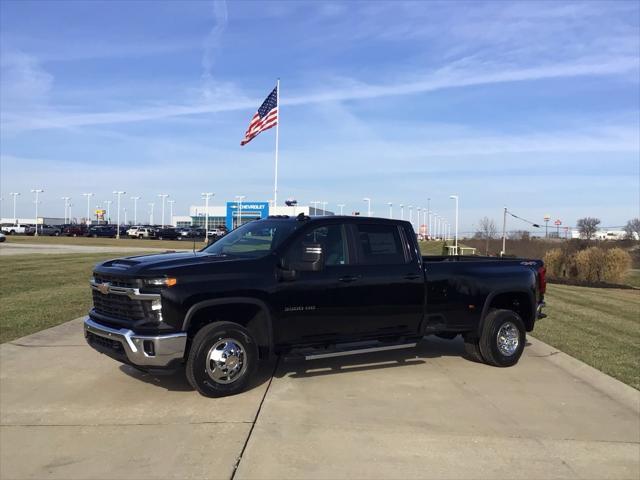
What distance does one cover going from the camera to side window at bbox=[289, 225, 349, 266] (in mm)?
6218

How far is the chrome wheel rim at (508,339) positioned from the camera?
726 cm

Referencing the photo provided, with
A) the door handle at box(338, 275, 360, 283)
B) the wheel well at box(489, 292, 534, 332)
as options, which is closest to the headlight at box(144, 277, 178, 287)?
the door handle at box(338, 275, 360, 283)

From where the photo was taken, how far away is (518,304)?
25.4 feet

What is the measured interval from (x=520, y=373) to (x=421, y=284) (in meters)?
1.70

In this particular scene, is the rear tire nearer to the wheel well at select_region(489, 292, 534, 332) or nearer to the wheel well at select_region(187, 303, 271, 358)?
the wheel well at select_region(489, 292, 534, 332)

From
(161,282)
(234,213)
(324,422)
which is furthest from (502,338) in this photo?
(234,213)

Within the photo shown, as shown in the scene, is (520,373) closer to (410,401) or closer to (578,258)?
(410,401)

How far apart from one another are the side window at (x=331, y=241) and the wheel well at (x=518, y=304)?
7.55ft

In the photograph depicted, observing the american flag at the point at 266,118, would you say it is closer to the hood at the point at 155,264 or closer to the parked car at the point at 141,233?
the hood at the point at 155,264

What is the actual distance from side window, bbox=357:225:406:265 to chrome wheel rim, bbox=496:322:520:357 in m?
1.72

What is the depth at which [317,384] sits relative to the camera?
6.17m

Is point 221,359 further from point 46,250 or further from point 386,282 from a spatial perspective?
A: point 46,250

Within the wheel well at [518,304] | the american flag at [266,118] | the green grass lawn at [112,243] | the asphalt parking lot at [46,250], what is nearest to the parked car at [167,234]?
the green grass lawn at [112,243]

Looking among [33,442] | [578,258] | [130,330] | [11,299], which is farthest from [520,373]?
[578,258]
